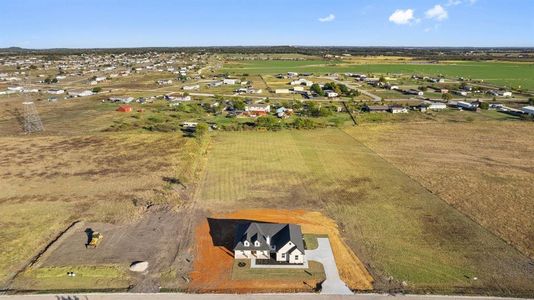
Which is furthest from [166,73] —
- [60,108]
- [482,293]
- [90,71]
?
[482,293]

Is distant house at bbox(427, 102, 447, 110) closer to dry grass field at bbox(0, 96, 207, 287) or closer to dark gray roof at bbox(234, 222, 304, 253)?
dry grass field at bbox(0, 96, 207, 287)

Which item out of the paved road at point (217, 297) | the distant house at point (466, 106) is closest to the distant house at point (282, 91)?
the distant house at point (466, 106)

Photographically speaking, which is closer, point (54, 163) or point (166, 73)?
point (54, 163)

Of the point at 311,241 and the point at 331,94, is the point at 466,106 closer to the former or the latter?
the point at 331,94

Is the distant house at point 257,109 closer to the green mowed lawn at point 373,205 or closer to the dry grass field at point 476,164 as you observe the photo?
the green mowed lawn at point 373,205

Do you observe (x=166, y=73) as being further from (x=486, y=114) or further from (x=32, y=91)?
(x=486, y=114)
